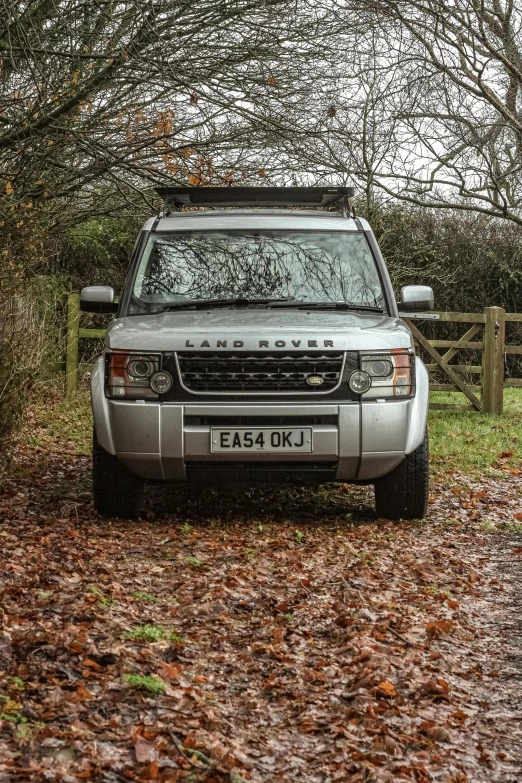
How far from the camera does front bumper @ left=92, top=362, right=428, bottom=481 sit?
261 inches

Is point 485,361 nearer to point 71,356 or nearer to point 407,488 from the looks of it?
point 71,356

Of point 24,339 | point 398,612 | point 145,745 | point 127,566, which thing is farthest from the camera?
point 24,339

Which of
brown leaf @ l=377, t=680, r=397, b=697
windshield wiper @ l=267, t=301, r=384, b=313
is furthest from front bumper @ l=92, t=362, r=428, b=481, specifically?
brown leaf @ l=377, t=680, r=397, b=697

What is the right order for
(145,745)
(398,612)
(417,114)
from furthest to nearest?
(417,114) → (398,612) → (145,745)

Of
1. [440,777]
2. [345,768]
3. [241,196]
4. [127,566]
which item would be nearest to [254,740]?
[345,768]

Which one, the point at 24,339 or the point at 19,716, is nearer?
the point at 19,716

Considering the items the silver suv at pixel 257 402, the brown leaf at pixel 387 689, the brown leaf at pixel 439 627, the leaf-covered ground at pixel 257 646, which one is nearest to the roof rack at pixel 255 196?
the silver suv at pixel 257 402

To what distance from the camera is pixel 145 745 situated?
3.33 metres

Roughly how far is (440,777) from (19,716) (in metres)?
1.43

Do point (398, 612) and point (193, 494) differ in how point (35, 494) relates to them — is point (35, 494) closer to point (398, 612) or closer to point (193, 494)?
point (193, 494)

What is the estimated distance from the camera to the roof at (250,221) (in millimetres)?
7758

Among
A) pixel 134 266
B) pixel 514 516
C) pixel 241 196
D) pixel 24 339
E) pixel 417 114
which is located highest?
pixel 417 114

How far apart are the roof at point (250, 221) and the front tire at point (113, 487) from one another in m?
1.87

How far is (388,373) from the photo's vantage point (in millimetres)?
6742
